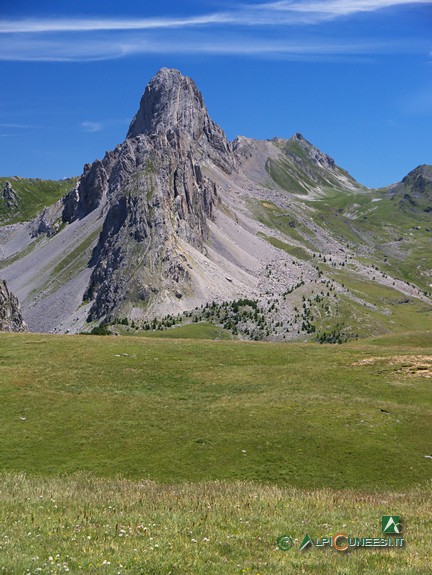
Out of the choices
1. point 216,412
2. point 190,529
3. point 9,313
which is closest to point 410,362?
point 216,412

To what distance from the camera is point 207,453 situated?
33438mm

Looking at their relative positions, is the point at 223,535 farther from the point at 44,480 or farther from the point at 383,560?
the point at 44,480

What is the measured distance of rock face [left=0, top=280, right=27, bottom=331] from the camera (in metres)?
150

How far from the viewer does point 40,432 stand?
35.6 metres

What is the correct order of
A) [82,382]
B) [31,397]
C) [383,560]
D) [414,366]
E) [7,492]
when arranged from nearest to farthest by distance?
[383,560]
[7,492]
[31,397]
[82,382]
[414,366]

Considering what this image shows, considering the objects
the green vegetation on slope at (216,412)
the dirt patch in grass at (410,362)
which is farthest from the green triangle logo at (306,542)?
the dirt patch in grass at (410,362)

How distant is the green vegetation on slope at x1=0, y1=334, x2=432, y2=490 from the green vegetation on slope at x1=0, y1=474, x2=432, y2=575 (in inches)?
258

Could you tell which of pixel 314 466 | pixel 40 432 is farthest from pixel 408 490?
pixel 40 432

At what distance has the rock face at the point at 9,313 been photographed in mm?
150325

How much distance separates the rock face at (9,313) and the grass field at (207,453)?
96.0 m

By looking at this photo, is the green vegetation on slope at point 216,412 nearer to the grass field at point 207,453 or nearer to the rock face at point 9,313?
the grass field at point 207,453

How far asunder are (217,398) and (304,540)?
85.9ft

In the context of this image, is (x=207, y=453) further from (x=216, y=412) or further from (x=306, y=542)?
(x=306, y=542)

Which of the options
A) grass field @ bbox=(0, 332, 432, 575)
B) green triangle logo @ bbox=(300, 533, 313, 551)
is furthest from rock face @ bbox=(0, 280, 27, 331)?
green triangle logo @ bbox=(300, 533, 313, 551)
